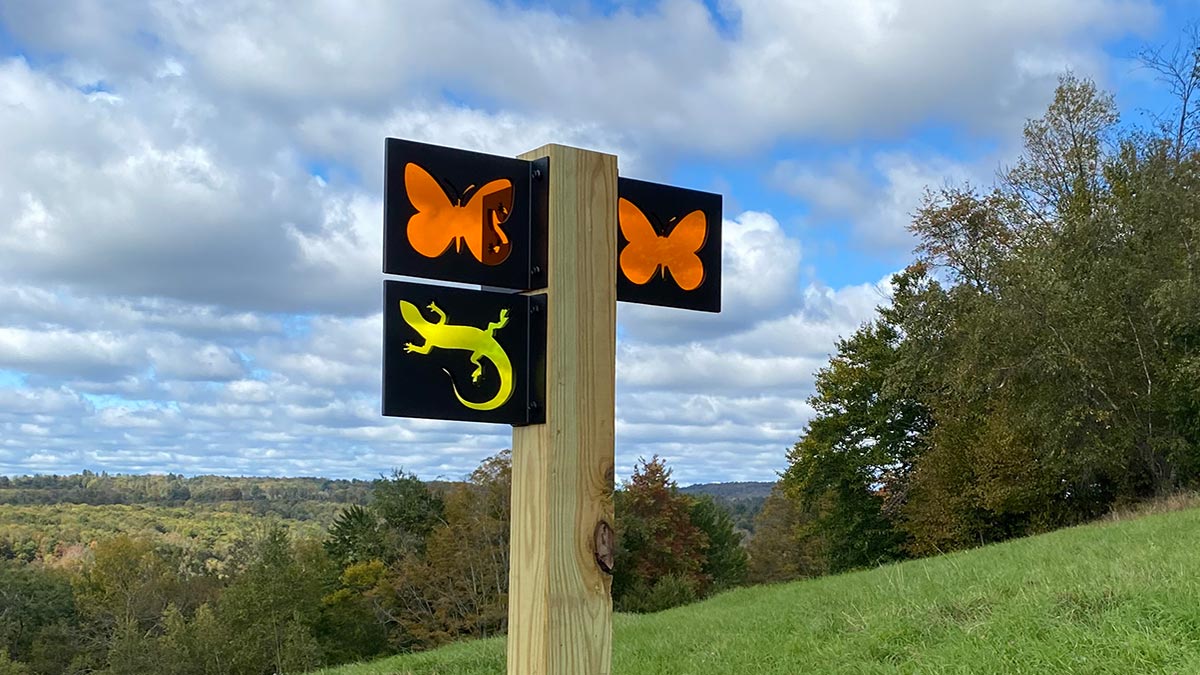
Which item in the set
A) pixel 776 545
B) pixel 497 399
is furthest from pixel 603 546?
pixel 776 545

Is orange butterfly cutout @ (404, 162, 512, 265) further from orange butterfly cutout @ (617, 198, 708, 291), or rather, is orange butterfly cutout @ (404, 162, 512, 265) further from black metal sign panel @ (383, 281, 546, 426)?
orange butterfly cutout @ (617, 198, 708, 291)

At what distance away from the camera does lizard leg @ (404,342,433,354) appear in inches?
97.7

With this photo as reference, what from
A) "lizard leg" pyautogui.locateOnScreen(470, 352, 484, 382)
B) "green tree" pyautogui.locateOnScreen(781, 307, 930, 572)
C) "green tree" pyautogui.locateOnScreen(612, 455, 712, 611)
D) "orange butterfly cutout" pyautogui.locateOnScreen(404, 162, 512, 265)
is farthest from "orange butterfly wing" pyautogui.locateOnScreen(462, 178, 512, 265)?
"green tree" pyautogui.locateOnScreen(612, 455, 712, 611)

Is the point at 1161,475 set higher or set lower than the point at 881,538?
higher

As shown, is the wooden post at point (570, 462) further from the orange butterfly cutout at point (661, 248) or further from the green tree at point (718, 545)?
the green tree at point (718, 545)

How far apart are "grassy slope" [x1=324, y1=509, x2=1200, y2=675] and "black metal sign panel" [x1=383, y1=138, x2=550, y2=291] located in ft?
8.91

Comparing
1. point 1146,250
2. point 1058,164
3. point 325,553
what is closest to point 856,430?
point 1058,164

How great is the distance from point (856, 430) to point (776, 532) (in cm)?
2350

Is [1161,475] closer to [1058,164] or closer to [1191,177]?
[1191,177]

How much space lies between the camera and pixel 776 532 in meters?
50.5

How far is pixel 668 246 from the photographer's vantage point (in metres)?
2.96

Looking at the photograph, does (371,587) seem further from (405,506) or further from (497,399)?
(497,399)

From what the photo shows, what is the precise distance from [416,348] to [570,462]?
0.52 meters

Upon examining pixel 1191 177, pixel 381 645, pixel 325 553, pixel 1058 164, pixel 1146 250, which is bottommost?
pixel 381 645
